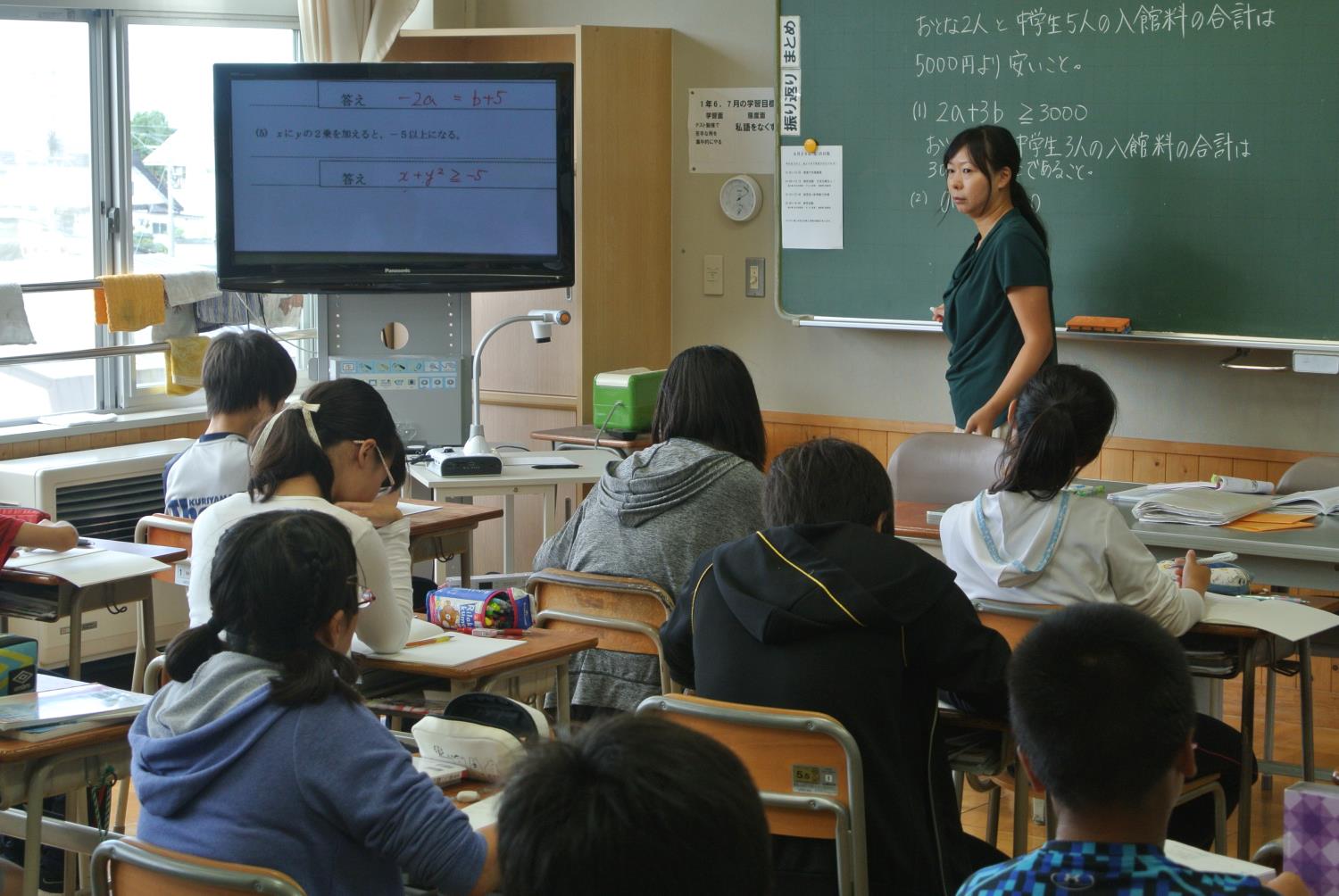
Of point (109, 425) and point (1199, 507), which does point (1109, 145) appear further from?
point (109, 425)

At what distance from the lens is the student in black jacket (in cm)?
215

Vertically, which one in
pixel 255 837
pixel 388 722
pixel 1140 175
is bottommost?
pixel 388 722

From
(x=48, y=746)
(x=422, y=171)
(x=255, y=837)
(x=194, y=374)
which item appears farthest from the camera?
(x=194, y=374)

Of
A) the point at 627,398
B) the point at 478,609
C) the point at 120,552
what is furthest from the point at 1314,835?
the point at 627,398

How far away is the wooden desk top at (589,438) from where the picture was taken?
5.14 metres

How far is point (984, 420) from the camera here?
14.3ft

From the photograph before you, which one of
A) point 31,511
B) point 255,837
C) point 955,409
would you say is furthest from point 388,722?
point 955,409

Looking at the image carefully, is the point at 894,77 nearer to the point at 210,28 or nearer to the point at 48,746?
the point at 210,28

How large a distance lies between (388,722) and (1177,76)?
124 inches

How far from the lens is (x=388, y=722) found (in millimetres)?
2805

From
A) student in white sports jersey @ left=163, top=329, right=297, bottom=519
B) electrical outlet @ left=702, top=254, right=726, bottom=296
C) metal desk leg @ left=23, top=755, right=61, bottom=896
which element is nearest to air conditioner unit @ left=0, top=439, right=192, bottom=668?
student in white sports jersey @ left=163, top=329, right=297, bottom=519

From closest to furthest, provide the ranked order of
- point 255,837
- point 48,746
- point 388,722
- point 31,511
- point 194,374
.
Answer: point 255,837
point 48,746
point 388,722
point 31,511
point 194,374

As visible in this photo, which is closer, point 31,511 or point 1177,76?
point 31,511

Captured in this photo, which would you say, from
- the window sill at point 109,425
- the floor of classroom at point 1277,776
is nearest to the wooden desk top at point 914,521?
the floor of classroom at point 1277,776
